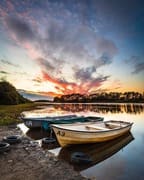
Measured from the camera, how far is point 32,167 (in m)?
7.34

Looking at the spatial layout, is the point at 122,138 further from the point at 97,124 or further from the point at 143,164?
the point at 143,164

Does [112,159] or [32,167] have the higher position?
[32,167]

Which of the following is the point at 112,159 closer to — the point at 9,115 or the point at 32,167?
the point at 32,167

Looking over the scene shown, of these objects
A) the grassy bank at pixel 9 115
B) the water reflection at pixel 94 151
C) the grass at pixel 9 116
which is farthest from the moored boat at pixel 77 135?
the grassy bank at pixel 9 115

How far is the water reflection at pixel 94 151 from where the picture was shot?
8.87 metres

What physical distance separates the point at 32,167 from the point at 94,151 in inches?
194

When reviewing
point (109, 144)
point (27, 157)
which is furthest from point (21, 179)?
point (109, 144)

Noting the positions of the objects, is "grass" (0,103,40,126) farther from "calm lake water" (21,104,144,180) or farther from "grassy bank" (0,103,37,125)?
"calm lake water" (21,104,144,180)

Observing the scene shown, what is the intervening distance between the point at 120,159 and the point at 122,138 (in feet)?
16.1

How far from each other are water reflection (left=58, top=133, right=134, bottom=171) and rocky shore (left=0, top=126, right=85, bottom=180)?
3.03ft

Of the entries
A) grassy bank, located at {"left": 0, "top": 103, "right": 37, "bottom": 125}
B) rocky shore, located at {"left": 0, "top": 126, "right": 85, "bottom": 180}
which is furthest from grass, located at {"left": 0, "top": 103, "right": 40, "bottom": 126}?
rocky shore, located at {"left": 0, "top": 126, "right": 85, "bottom": 180}

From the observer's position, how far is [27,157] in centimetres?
859

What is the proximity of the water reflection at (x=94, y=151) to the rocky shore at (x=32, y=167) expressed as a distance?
92cm

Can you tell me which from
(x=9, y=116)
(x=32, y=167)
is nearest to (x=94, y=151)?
(x=32, y=167)
